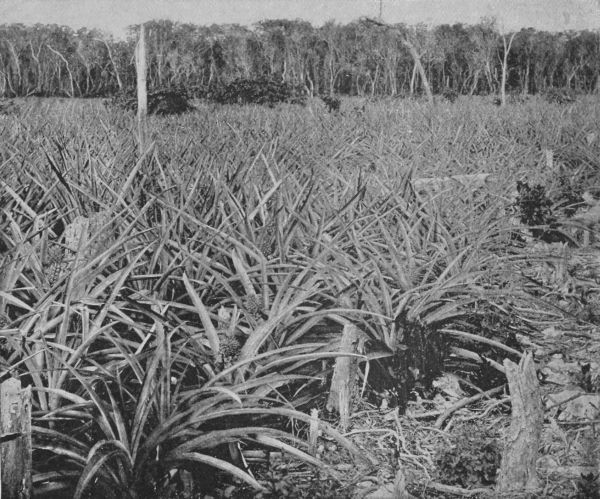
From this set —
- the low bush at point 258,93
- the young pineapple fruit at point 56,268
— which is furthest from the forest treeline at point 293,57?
the young pineapple fruit at point 56,268

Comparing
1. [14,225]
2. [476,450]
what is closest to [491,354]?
[476,450]

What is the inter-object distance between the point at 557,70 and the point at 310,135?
44526 mm

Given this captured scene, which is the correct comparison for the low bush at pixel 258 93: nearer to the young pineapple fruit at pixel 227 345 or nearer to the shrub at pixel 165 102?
the shrub at pixel 165 102

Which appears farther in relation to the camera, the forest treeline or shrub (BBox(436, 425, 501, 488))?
the forest treeline

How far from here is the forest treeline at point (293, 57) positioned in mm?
42781

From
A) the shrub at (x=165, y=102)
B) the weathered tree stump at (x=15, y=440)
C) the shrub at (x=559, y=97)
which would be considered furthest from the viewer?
the shrub at (x=559, y=97)

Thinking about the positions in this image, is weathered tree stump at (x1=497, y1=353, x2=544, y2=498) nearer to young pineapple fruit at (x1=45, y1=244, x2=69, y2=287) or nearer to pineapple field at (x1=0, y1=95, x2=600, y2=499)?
pineapple field at (x1=0, y1=95, x2=600, y2=499)

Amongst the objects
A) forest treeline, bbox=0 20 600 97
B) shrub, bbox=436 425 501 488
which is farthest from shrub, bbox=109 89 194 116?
forest treeline, bbox=0 20 600 97

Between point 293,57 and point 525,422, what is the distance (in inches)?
2052

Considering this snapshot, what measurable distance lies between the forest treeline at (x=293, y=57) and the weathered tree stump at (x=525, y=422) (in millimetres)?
42847

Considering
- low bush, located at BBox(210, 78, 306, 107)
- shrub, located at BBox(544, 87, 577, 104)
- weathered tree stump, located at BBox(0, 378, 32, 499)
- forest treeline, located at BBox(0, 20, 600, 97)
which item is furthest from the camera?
forest treeline, located at BBox(0, 20, 600, 97)

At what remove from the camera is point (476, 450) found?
54.1 inches

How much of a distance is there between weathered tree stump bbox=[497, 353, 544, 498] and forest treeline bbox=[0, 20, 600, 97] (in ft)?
141

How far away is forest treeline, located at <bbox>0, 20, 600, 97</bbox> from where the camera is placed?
1684 inches
